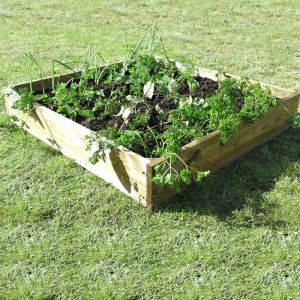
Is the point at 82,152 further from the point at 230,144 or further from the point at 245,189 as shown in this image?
the point at 245,189

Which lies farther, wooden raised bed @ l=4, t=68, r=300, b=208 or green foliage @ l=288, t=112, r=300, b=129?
green foliage @ l=288, t=112, r=300, b=129

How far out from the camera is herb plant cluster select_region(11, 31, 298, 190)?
3.45m

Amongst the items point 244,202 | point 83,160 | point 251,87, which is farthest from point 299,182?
point 83,160

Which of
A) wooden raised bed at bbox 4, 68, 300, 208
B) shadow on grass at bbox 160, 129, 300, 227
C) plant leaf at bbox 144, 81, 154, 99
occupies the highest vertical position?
plant leaf at bbox 144, 81, 154, 99

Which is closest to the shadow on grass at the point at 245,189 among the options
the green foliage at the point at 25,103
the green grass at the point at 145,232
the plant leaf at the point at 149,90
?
the green grass at the point at 145,232

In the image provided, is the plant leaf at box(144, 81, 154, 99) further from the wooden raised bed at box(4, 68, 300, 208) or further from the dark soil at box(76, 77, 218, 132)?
the wooden raised bed at box(4, 68, 300, 208)

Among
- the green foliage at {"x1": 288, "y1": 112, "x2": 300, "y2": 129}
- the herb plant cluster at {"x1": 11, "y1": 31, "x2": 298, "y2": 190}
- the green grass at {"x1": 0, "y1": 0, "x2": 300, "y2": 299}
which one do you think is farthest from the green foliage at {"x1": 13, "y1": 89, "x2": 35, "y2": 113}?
the green foliage at {"x1": 288, "y1": 112, "x2": 300, "y2": 129}

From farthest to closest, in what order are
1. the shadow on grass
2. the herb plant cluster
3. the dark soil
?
the dark soil
the herb plant cluster
the shadow on grass

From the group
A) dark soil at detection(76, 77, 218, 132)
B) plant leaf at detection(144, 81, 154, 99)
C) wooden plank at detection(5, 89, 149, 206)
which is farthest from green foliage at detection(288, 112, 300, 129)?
wooden plank at detection(5, 89, 149, 206)

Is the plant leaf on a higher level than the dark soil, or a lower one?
higher

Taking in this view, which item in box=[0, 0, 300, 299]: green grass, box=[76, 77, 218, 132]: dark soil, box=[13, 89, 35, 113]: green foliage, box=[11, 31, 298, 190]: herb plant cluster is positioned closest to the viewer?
box=[0, 0, 300, 299]: green grass

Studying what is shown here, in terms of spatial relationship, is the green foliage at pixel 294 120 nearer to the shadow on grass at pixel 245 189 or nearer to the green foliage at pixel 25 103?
the shadow on grass at pixel 245 189

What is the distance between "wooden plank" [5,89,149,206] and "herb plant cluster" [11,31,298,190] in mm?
117

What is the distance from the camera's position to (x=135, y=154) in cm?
327
